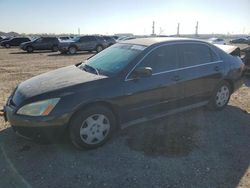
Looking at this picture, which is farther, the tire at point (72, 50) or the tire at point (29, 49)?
the tire at point (29, 49)

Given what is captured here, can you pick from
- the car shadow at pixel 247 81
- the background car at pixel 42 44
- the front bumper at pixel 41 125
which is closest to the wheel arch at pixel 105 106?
the front bumper at pixel 41 125

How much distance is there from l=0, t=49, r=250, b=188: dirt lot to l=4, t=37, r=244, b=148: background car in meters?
0.33

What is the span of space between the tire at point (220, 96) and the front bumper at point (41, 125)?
3.25 metres

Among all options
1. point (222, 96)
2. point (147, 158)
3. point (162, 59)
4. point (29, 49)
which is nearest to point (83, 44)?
point (29, 49)

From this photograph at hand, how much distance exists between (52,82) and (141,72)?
55.3 inches

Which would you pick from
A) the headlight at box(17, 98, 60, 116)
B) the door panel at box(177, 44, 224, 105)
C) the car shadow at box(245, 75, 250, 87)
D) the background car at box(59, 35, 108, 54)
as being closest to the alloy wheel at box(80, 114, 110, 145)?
the headlight at box(17, 98, 60, 116)

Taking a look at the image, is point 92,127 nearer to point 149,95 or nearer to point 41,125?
point 41,125

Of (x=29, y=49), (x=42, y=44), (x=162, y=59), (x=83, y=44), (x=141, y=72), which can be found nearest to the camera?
(x=141, y=72)

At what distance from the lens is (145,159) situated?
3885mm

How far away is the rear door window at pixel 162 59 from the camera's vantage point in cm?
457

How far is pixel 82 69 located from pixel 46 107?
1.38 metres

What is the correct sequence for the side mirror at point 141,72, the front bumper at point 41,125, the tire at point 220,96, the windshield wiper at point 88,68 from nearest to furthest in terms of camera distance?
1. the front bumper at point 41,125
2. the side mirror at point 141,72
3. the windshield wiper at point 88,68
4. the tire at point 220,96

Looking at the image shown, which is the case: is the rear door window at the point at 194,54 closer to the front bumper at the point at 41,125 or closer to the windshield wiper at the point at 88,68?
the windshield wiper at the point at 88,68

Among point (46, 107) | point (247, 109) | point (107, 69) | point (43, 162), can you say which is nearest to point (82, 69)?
point (107, 69)
